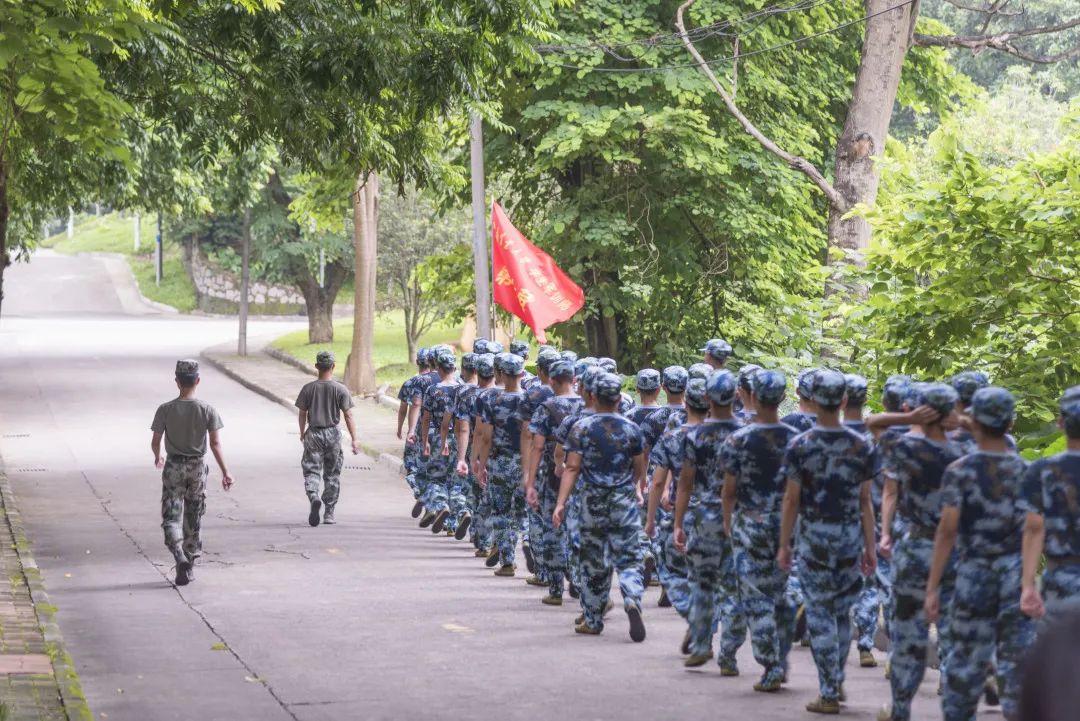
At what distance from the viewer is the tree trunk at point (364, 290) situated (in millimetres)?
34125

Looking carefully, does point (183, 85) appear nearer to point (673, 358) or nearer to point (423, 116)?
point (423, 116)

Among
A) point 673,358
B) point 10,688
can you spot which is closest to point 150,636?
point 10,688

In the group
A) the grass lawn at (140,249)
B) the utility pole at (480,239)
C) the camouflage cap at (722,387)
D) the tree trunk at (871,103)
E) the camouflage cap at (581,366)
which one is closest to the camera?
the camouflage cap at (722,387)

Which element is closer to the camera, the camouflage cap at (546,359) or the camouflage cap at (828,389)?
the camouflage cap at (828,389)

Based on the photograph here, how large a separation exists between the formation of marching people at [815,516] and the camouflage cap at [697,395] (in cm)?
2

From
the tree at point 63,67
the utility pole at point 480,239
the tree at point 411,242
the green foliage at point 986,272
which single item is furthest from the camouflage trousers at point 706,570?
the tree at point 411,242

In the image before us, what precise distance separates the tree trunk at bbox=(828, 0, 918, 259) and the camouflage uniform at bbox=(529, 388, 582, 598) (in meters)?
7.00

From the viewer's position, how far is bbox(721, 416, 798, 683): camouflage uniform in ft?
31.4

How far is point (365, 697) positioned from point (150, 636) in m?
2.83

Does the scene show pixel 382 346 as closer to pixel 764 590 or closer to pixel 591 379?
pixel 591 379

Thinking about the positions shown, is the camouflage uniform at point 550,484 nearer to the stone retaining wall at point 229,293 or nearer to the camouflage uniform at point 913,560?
the camouflage uniform at point 913,560

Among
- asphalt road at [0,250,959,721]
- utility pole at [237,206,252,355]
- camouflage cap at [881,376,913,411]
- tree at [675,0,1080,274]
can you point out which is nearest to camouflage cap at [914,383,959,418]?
camouflage cap at [881,376,913,411]

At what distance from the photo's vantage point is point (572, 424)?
11.7 metres

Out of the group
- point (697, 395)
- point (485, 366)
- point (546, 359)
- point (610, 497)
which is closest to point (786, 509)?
point (697, 395)
